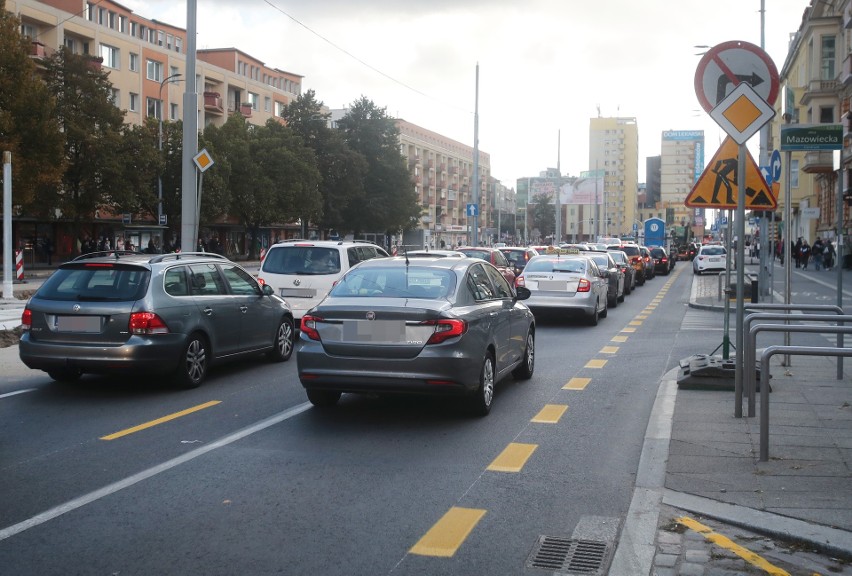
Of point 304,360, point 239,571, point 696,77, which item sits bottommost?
point 239,571

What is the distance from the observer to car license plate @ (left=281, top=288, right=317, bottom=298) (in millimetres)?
14938

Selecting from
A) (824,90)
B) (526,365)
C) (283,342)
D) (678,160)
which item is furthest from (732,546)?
(678,160)

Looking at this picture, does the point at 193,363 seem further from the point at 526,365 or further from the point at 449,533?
the point at 449,533

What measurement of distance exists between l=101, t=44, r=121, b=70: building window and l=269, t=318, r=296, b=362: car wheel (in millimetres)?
50260

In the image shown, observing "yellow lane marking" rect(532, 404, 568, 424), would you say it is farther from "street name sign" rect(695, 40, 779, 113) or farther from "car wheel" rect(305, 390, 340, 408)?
"street name sign" rect(695, 40, 779, 113)

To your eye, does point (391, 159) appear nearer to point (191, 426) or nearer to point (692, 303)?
point (692, 303)

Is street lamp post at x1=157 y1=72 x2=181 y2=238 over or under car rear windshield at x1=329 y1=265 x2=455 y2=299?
over

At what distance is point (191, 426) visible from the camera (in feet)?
26.6

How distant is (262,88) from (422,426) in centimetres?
7630

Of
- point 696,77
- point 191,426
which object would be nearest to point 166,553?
point 191,426

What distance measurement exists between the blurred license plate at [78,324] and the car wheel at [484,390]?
411 centimetres

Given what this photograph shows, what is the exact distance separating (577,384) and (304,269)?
19.8 feet

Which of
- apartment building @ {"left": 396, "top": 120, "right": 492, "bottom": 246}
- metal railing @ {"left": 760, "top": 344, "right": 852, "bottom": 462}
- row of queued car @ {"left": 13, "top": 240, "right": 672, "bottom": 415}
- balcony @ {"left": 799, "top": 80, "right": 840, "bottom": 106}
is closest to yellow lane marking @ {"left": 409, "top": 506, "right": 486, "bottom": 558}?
metal railing @ {"left": 760, "top": 344, "right": 852, "bottom": 462}

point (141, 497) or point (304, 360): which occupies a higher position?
point (304, 360)
